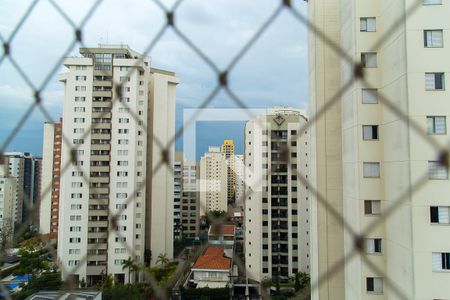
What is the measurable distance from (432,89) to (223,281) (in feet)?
16.5

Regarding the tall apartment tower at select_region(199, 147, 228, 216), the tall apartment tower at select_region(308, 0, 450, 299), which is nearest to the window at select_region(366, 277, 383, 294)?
the tall apartment tower at select_region(308, 0, 450, 299)

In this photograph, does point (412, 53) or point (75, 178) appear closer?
point (412, 53)

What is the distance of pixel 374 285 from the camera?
1.94 m

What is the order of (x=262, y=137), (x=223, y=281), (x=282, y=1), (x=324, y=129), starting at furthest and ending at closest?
(x=262, y=137) → (x=223, y=281) → (x=324, y=129) → (x=282, y=1)

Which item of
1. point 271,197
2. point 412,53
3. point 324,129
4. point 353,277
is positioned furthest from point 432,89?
point 271,197

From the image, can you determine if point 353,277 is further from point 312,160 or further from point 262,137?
point 262,137

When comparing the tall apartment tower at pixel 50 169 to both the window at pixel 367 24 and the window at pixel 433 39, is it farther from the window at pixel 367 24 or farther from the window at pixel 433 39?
the window at pixel 433 39

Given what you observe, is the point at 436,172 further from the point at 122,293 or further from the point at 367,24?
the point at 122,293

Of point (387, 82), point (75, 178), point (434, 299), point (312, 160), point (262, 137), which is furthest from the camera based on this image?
point (75, 178)

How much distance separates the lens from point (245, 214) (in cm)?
629

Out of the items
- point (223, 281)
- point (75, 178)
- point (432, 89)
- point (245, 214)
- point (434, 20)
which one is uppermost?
point (434, 20)

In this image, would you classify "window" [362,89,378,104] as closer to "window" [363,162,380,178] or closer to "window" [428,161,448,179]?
"window" [363,162,380,178]

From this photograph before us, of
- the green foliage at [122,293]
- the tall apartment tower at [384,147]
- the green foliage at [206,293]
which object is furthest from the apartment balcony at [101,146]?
the tall apartment tower at [384,147]

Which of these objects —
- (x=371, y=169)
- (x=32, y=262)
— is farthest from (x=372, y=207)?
(x=32, y=262)
